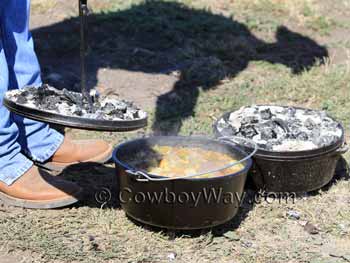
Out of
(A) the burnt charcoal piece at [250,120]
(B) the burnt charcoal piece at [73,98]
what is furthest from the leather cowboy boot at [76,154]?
(B) the burnt charcoal piece at [73,98]

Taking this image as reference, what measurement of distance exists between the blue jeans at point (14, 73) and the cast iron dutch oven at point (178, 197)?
68 cm

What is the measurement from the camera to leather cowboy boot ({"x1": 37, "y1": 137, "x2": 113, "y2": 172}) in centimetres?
455

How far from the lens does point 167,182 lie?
3.51 metres

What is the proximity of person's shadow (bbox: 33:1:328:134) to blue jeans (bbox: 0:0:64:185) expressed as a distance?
158 cm

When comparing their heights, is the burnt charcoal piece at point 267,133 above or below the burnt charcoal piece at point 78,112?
below

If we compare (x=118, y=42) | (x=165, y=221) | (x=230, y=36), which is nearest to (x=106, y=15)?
(x=118, y=42)

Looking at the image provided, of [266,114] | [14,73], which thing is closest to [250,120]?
[266,114]

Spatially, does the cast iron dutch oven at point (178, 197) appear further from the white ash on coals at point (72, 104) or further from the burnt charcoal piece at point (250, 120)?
the burnt charcoal piece at point (250, 120)

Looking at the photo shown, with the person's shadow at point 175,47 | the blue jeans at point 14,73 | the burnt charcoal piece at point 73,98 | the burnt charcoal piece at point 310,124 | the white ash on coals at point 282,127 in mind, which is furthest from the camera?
the person's shadow at point 175,47

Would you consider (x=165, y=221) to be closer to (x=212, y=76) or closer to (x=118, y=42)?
(x=212, y=76)

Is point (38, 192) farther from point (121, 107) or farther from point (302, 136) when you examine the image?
point (302, 136)

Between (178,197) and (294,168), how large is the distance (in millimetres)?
906

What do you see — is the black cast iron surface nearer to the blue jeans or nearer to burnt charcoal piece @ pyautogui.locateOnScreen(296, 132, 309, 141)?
the blue jeans

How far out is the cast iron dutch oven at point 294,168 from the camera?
4102 millimetres
